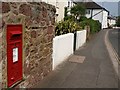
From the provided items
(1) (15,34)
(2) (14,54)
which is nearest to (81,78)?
(2) (14,54)

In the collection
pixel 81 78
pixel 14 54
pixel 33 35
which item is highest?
pixel 33 35

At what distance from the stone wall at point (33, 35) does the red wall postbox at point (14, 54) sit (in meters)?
0.13

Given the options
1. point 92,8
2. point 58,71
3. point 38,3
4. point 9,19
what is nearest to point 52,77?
point 58,71

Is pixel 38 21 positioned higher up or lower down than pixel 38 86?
higher up

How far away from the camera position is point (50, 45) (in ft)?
25.0

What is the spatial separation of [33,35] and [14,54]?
1128 millimetres

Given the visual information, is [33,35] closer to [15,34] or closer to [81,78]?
[15,34]

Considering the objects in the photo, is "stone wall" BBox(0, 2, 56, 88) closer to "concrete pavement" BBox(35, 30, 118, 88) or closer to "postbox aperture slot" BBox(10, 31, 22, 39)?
"postbox aperture slot" BBox(10, 31, 22, 39)

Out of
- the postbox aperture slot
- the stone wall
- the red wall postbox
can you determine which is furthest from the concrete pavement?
the postbox aperture slot

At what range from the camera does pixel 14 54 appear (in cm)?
497

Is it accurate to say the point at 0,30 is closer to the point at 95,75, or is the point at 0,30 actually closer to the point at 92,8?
the point at 95,75

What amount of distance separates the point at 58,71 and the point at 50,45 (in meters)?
1.15

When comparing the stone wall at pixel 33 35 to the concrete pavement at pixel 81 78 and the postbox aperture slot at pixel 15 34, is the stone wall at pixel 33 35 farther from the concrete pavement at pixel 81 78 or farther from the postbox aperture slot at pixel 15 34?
the concrete pavement at pixel 81 78

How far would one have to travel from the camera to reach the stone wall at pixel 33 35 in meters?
4.66
